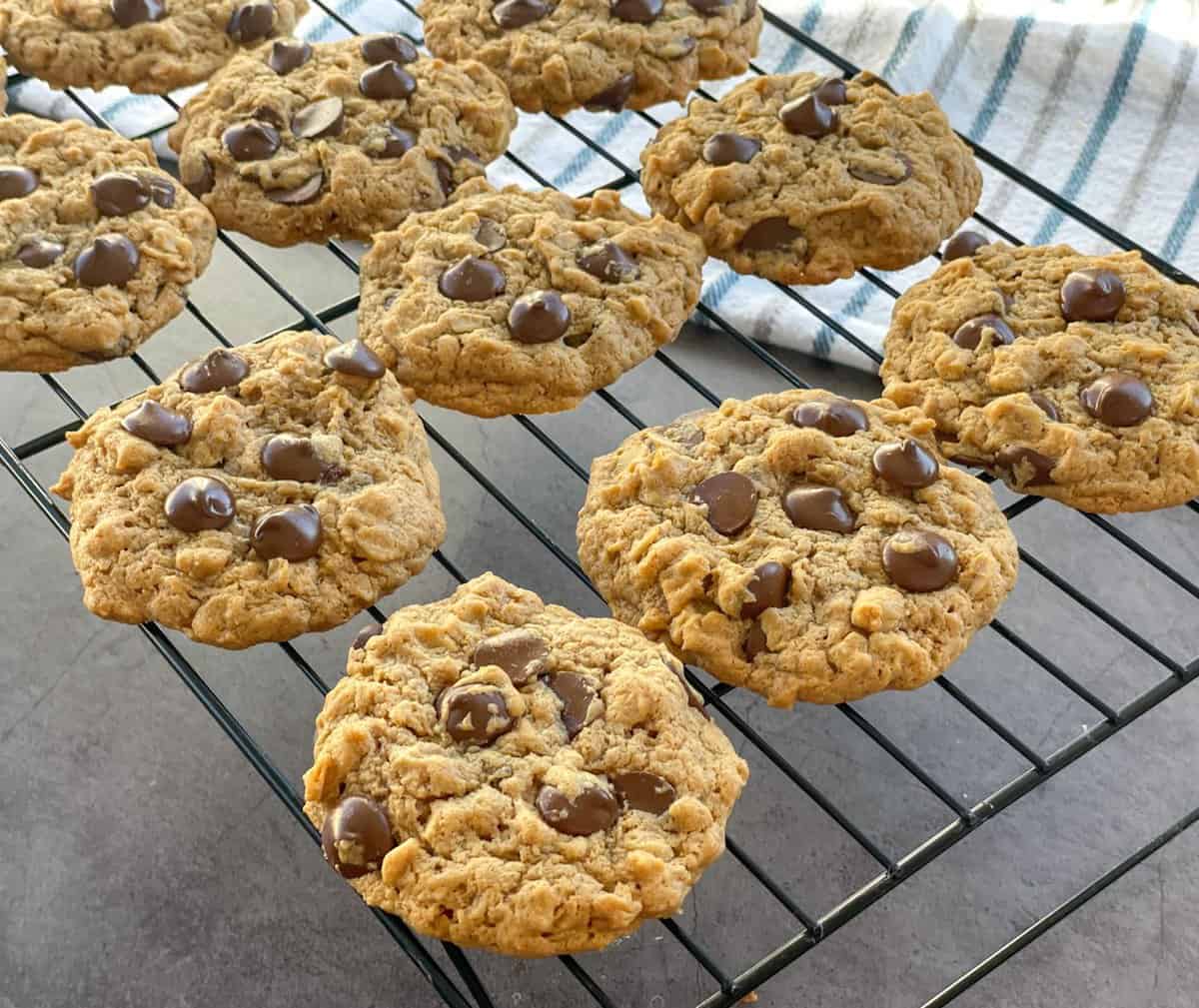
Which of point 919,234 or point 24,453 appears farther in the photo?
point 919,234

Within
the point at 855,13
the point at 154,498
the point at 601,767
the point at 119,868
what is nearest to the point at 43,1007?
the point at 119,868

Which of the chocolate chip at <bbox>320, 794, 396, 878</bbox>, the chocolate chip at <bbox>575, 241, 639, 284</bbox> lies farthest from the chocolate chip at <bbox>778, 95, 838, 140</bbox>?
the chocolate chip at <bbox>320, 794, 396, 878</bbox>

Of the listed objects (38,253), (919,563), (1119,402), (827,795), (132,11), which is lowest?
(827,795)

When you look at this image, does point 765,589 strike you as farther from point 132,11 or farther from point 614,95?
point 132,11

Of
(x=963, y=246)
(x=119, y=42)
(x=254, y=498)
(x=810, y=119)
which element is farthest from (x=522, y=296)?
(x=119, y=42)

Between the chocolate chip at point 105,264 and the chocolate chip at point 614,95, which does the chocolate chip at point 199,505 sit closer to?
the chocolate chip at point 105,264

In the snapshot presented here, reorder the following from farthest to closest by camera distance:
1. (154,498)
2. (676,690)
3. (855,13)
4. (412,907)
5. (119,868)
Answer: (855,13) → (119,868) → (154,498) → (676,690) → (412,907)

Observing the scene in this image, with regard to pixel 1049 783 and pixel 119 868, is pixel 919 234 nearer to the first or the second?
pixel 1049 783

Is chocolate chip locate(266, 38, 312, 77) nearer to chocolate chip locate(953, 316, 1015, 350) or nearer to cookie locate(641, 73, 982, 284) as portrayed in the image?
cookie locate(641, 73, 982, 284)
